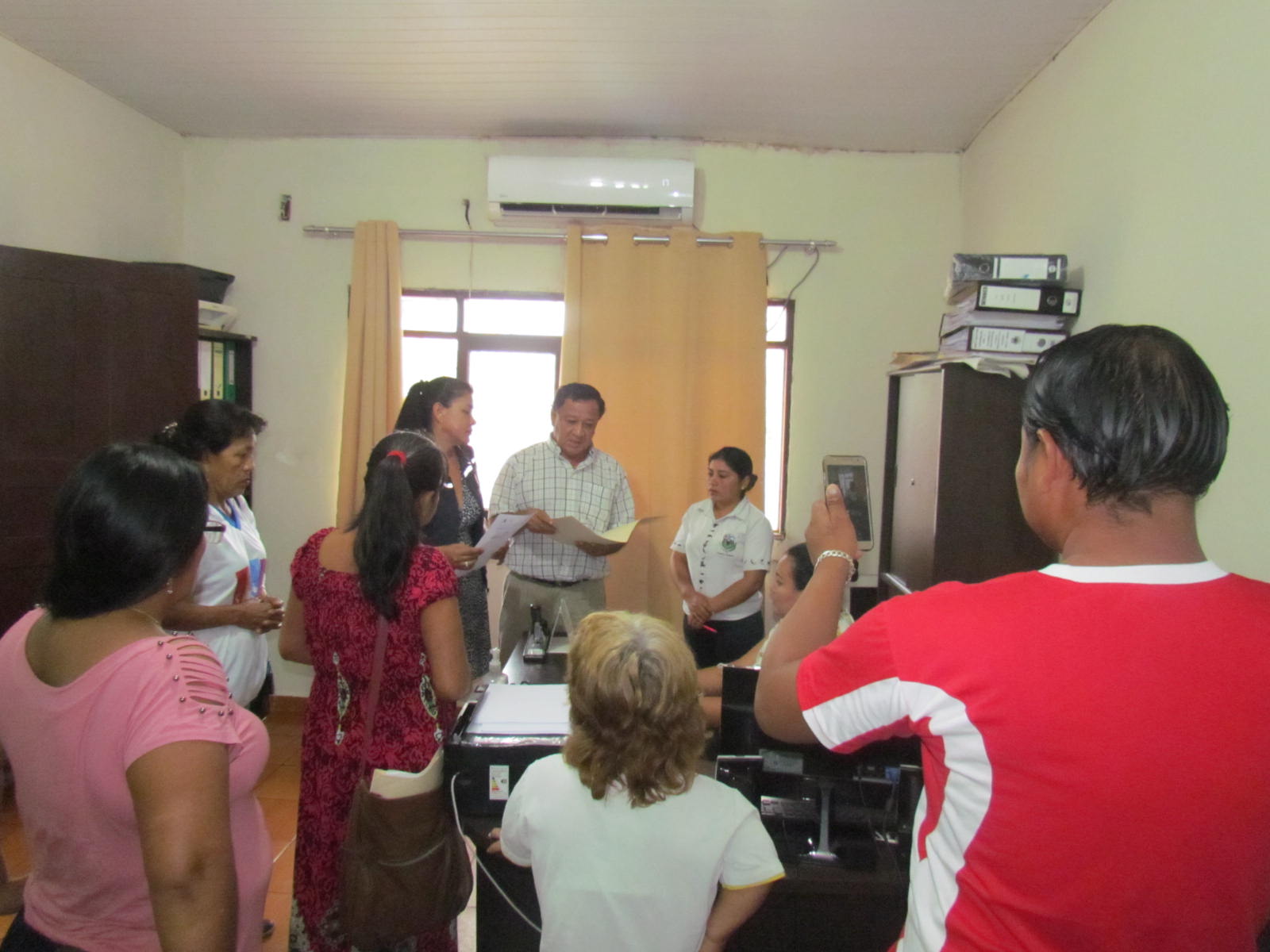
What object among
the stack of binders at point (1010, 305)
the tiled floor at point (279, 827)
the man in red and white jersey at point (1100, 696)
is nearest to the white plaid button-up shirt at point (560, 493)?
the tiled floor at point (279, 827)

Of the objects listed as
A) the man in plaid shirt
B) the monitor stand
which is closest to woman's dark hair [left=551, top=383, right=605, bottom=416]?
the man in plaid shirt

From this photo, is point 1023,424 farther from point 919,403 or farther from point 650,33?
point 650,33

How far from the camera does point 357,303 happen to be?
11.7ft

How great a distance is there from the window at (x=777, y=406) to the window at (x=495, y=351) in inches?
41.3

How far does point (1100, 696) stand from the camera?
0.64m

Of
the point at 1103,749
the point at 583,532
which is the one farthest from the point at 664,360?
the point at 1103,749

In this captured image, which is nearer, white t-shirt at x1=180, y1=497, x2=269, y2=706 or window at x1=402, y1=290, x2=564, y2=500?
white t-shirt at x1=180, y1=497, x2=269, y2=706

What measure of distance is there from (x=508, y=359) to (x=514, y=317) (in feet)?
0.70

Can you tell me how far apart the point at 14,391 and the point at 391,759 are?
7.33 ft

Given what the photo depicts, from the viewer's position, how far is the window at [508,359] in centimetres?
373

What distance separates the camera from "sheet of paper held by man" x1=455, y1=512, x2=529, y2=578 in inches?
86.7

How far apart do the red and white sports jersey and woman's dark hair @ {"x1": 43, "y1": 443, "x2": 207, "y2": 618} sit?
870mm

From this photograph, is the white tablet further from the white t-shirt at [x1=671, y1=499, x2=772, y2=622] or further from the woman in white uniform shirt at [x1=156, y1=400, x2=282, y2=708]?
the woman in white uniform shirt at [x1=156, y1=400, x2=282, y2=708]

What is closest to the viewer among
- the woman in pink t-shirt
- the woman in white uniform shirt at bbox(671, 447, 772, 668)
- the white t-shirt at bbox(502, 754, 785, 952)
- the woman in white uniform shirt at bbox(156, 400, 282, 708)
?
the woman in pink t-shirt
